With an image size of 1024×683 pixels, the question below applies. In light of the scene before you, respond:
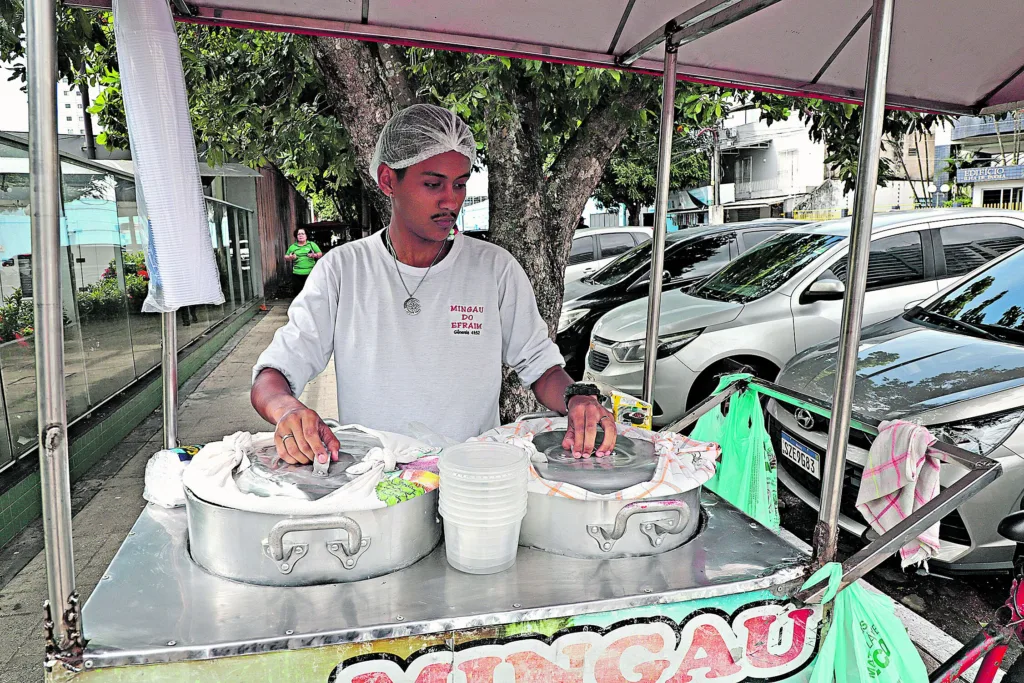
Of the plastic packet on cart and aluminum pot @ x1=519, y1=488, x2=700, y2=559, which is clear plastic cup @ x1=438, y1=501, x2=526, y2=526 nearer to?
aluminum pot @ x1=519, y1=488, x2=700, y2=559

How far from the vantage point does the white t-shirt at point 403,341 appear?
2.18m

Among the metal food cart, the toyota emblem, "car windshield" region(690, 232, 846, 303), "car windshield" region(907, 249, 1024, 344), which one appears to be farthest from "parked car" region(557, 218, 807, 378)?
the metal food cart

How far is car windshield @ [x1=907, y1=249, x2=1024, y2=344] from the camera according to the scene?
373cm

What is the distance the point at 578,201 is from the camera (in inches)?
166

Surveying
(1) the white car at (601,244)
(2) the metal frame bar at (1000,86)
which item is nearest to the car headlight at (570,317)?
(1) the white car at (601,244)

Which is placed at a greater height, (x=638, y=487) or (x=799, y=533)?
(x=638, y=487)

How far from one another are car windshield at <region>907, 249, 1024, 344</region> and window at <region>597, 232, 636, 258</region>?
6317 millimetres

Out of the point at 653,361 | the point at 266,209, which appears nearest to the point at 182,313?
the point at 653,361

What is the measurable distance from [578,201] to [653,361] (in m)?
1.77

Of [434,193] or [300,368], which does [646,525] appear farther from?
[434,193]

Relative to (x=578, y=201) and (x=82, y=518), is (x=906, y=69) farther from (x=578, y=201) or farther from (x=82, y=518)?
(x=82, y=518)

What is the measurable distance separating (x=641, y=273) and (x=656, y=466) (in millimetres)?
6580

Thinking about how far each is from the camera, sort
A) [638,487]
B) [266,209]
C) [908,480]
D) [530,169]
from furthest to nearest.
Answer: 1. [266,209]
2. [530,169]
3. [908,480]
4. [638,487]

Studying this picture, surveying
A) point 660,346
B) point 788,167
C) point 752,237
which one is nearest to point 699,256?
point 752,237
